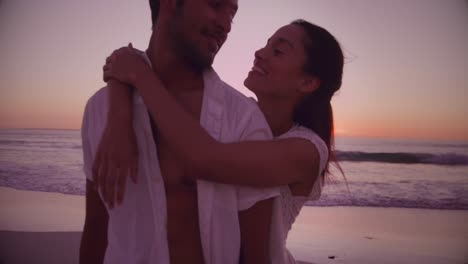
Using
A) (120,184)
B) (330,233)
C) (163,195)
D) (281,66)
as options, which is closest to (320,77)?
(281,66)

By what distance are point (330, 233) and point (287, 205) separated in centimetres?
423

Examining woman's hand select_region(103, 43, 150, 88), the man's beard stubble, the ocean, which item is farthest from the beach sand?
woman's hand select_region(103, 43, 150, 88)

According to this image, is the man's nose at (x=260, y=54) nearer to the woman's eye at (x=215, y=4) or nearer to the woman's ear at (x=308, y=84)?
the woman's ear at (x=308, y=84)

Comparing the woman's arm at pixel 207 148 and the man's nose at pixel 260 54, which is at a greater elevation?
the man's nose at pixel 260 54

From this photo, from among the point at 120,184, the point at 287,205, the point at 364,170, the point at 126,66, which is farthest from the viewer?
the point at 364,170

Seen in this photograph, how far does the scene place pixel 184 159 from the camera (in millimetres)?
1353

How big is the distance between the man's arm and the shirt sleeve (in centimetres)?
49

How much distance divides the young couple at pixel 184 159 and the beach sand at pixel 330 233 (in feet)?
11.0

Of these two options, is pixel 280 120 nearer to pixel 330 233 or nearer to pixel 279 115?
pixel 279 115

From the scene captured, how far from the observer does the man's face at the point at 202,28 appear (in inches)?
60.5

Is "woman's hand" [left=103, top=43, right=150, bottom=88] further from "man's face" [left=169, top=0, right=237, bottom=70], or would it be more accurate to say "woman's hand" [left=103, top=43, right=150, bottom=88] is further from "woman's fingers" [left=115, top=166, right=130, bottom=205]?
"woman's fingers" [left=115, top=166, right=130, bottom=205]

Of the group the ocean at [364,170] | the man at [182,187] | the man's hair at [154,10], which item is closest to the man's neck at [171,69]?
the man at [182,187]

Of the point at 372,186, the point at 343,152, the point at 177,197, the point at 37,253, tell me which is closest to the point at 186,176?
the point at 177,197

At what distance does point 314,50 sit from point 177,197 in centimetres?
89
